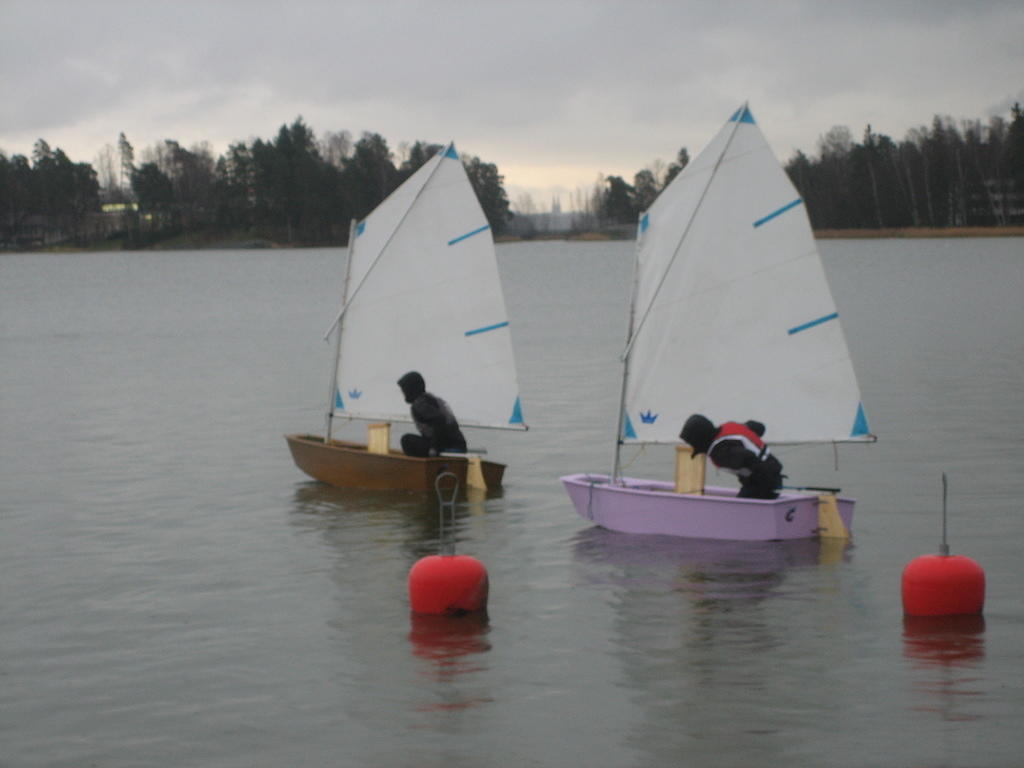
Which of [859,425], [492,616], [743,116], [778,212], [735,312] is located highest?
[743,116]

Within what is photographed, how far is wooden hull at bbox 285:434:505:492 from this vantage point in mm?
21391

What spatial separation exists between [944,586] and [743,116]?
7.31 meters

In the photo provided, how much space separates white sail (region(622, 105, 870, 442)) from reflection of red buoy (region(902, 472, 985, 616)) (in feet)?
15.1

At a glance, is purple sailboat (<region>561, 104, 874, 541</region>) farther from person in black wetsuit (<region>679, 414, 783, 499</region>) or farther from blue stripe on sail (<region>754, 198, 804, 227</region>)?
person in black wetsuit (<region>679, 414, 783, 499</region>)

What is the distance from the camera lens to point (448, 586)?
14.4m

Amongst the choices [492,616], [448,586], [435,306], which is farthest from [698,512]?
[435,306]

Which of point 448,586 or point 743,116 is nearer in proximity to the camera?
point 448,586

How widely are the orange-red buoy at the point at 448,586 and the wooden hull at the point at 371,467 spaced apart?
6.70m

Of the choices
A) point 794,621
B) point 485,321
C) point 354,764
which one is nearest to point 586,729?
point 354,764

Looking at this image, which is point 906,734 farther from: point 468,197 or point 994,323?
point 994,323

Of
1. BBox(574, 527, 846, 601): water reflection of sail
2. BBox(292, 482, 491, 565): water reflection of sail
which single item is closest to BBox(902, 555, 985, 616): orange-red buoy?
BBox(574, 527, 846, 601): water reflection of sail

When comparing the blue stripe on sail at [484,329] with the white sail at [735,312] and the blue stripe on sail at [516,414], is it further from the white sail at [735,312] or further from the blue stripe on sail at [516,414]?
the white sail at [735,312]

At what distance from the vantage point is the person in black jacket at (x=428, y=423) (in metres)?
20.7

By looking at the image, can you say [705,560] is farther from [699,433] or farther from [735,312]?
[735,312]
